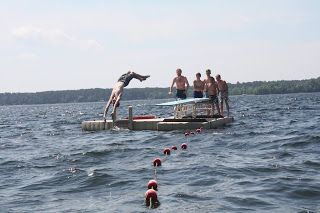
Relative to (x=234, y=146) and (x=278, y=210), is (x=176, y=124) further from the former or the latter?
(x=278, y=210)

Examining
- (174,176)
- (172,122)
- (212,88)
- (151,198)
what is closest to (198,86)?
(212,88)

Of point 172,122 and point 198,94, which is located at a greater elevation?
point 198,94

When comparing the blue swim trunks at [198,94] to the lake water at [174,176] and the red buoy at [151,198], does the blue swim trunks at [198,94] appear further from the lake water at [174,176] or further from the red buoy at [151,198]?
the red buoy at [151,198]

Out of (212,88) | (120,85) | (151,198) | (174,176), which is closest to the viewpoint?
(151,198)

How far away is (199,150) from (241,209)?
245 inches

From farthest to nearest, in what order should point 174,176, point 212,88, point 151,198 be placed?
point 212,88, point 174,176, point 151,198

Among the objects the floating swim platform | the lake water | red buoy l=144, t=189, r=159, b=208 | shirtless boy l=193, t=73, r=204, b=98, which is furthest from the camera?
shirtless boy l=193, t=73, r=204, b=98

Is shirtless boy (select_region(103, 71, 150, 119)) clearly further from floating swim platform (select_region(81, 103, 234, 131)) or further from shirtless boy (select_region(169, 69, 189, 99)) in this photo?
shirtless boy (select_region(169, 69, 189, 99))

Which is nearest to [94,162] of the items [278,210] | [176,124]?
[278,210]

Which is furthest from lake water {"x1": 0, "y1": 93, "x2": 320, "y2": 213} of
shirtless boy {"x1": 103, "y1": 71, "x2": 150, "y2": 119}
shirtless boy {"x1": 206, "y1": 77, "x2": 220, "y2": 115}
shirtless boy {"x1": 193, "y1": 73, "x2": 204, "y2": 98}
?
shirtless boy {"x1": 193, "y1": 73, "x2": 204, "y2": 98}

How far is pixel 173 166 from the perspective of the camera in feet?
35.4

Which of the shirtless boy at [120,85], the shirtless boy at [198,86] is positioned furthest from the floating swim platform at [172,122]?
the shirtless boy at [198,86]

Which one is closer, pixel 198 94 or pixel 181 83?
pixel 181 83

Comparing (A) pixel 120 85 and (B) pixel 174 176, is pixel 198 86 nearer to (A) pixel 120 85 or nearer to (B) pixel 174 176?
(A) pixel 120 85
